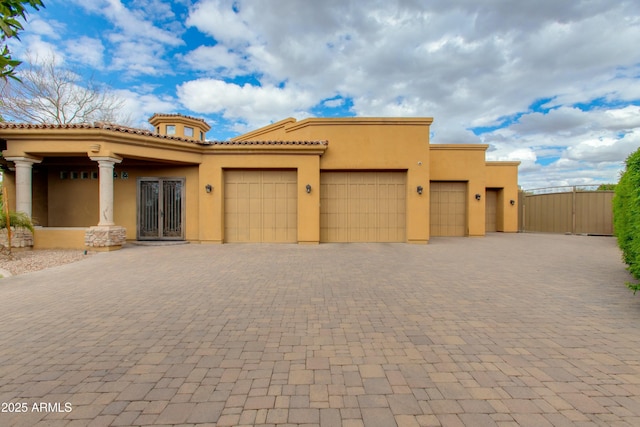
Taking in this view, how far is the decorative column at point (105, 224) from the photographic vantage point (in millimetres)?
8922

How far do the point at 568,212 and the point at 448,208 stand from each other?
7684mm

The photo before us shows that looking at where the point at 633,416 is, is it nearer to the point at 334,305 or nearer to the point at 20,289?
the point at 334,305

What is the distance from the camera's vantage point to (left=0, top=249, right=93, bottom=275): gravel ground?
6.72 metres

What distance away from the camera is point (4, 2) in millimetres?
2455

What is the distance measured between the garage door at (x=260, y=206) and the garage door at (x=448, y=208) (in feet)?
23.6

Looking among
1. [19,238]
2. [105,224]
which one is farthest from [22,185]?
[105,224]

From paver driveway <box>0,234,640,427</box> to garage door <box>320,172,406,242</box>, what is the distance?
5.36m

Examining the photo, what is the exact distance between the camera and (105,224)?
9.11m

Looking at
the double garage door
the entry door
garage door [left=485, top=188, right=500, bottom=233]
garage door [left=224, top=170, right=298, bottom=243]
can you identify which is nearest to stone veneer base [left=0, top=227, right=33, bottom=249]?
the entry door

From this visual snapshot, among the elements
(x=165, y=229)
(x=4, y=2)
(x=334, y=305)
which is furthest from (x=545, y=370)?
(x=165, y=229)

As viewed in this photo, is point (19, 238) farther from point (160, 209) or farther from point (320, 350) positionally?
point (320, 350)

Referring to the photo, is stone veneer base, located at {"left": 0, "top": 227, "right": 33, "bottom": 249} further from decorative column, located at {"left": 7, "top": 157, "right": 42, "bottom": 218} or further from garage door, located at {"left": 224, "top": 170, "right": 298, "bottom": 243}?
garage door, located at {"left": 224, "top": 170, "right": 298, "bottom": 243}

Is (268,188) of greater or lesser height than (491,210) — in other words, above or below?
above

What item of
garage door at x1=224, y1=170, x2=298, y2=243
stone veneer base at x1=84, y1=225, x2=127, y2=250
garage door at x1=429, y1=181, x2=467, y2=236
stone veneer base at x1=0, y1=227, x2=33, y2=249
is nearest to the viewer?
stone veneer base at x1=0, y1=227, x2=33, y2=249
